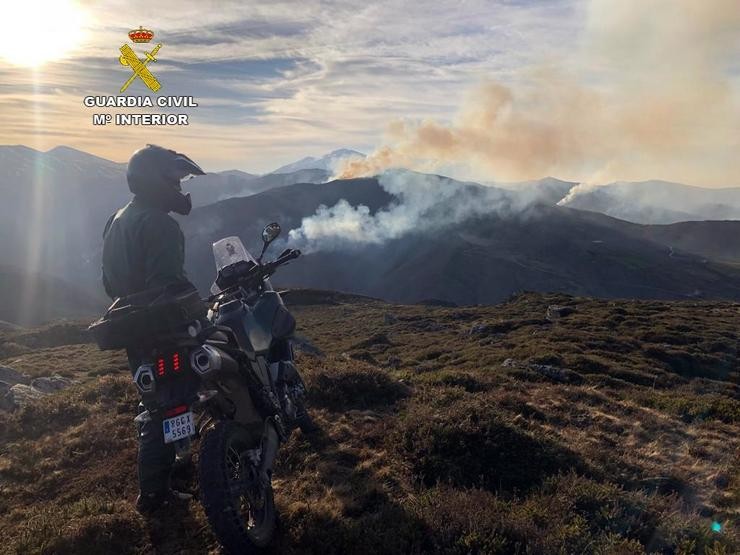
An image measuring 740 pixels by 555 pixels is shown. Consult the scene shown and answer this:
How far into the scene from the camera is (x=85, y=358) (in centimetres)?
3278

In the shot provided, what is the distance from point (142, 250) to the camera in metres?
5.05

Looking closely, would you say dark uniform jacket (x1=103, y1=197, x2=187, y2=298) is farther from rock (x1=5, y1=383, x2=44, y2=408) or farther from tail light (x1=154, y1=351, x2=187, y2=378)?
rock (x1=5, y1=383, x2=44, y2=408)

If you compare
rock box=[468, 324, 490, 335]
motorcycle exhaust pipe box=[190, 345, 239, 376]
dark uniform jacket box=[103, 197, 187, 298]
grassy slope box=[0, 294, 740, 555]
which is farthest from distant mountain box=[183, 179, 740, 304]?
motorcycle exhaust pipe box=[190, 345, 239, 376]

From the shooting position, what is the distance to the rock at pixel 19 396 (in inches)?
484

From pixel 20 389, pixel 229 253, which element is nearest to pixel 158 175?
pixel 229 253

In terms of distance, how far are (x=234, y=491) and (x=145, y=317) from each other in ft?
6.16

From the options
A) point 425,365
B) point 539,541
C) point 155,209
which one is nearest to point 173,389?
point 155,209

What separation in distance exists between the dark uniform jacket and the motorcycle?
692mm

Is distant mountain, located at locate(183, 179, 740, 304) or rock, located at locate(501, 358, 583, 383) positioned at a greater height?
rock, located at locate(501, 358, 583, 383)

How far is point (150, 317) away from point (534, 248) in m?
193

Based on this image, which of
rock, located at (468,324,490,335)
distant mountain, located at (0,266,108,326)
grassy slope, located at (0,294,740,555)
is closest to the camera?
grassy slope, located at (0,294,740,555)

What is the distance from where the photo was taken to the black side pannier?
4539mm

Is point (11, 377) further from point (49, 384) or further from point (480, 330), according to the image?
point (480, 330)

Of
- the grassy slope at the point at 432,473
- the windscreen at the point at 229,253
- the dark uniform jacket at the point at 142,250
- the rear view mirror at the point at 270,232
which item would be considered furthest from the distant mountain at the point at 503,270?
the dark uniform jacket at the point at 142,250
